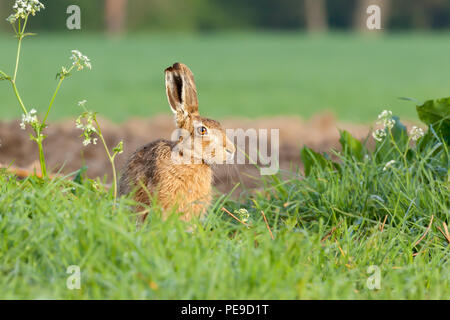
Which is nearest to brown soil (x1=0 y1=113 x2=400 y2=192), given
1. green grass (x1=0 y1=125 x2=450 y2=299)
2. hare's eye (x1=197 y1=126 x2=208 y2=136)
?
hare's eye (x1=197 y1=126 x2=208 y2=136)

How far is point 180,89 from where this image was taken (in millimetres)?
3777

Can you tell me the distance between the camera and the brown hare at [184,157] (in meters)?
3.71

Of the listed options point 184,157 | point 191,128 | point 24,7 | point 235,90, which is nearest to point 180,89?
point 191,128

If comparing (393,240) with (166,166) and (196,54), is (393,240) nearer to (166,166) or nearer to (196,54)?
(166,166)

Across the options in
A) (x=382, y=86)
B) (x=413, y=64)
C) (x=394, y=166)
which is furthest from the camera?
(x=413, y=64)

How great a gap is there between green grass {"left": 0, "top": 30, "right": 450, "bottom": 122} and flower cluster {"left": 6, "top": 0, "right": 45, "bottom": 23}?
22.1 feet

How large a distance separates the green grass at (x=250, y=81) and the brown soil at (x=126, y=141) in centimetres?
195

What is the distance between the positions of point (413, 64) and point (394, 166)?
2102cm

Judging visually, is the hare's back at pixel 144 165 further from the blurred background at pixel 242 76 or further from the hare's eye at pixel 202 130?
the blurred background at pixel 242 76

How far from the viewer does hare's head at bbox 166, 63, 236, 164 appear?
3.70 meters

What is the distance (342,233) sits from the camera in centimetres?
389

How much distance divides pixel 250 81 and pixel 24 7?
51.4ft

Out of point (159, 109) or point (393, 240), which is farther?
point (159, 109)

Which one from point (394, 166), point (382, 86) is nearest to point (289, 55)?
point (382, 86)
